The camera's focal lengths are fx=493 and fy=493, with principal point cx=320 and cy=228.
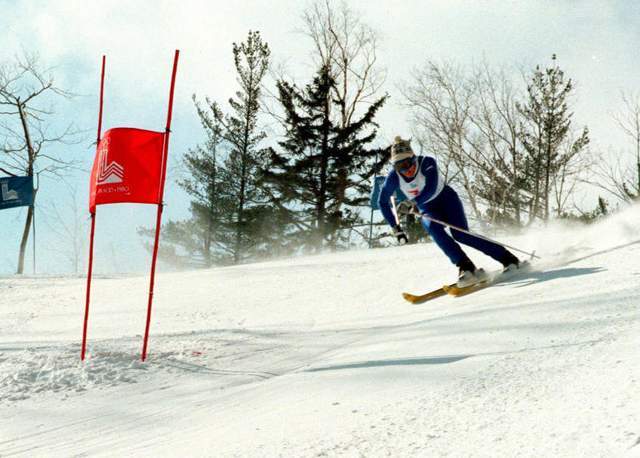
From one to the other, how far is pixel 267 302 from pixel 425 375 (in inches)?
199

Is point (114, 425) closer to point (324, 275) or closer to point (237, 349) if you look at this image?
point (237, 349)

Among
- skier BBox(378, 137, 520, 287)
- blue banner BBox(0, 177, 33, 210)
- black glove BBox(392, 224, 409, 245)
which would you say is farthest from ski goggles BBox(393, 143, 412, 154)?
blue banner BBox(0, 177, 33, 210)

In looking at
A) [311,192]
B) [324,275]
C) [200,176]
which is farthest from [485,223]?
[324,275]

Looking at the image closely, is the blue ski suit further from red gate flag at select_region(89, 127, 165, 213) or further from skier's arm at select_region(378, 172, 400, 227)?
red gate flag at select_region(89, 127, 165, 213)

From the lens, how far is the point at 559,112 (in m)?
26.0

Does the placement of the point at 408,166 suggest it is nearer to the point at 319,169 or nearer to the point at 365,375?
the point at 365,375

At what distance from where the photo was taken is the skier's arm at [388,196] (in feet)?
21.5

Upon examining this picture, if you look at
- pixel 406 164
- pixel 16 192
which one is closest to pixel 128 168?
pixel 406 164

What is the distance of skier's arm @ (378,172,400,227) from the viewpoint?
6.54m

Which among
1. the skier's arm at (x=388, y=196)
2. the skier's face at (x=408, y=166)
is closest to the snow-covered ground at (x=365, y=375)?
the skier's arm at (x=388, y=196)

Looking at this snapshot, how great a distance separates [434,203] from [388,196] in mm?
609

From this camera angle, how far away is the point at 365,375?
2.92 m

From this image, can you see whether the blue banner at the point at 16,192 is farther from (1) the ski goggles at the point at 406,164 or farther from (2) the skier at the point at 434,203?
(1) the ski goggles at the point at 406,164

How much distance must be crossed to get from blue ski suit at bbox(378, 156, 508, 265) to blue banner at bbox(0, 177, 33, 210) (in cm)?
1655
